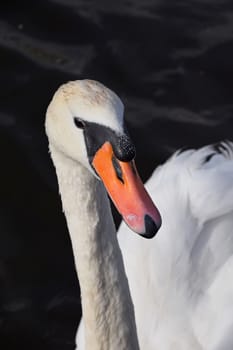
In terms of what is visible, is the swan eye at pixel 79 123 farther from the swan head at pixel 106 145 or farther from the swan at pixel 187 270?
the swan at pixel 187 270

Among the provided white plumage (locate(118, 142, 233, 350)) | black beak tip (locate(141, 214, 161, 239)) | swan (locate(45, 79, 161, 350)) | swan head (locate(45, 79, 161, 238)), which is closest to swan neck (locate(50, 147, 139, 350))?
swan (locate(45, 79, 161, 350))

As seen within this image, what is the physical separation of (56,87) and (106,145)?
346cm

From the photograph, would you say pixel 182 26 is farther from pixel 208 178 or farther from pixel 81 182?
pixel 81 182

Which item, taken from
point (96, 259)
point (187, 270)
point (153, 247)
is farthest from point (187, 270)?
point (96, 259)

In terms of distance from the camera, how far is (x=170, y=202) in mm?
4566

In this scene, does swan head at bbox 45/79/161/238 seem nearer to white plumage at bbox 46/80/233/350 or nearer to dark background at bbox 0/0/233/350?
white plumage at bbox 46/80/233/350

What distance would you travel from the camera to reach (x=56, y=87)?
6129 mm

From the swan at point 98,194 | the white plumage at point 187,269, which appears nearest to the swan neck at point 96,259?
the swan at point 98,194

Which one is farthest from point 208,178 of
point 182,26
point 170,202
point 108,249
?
point 182,26

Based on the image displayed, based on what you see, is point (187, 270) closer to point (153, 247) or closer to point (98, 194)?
point (153, 247)

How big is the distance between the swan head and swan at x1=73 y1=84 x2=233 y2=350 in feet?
4.77

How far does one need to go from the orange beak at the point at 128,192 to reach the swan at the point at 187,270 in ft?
4.75

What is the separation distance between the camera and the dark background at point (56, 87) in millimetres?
5148

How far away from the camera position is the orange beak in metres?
2.67
